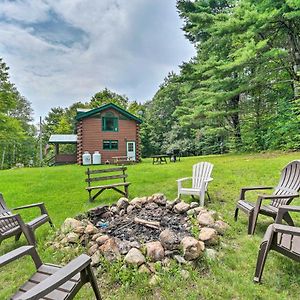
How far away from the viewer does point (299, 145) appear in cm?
1013

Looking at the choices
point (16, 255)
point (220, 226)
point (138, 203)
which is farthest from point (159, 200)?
point (16, 255)

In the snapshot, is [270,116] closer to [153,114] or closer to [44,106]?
[153,114]

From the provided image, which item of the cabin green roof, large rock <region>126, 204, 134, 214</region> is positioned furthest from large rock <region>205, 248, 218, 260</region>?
the cabin green roof

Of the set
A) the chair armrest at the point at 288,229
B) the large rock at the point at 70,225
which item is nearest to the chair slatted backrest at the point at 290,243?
the chair armrest at the point at 288,229

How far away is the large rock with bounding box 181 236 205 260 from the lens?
2.58 meters

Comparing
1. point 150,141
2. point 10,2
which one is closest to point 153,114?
point 150,141

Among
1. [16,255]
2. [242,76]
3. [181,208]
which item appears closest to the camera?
[16,255]

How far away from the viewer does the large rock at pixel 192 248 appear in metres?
2.58

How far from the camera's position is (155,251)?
2631 mm

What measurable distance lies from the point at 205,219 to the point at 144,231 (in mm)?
892

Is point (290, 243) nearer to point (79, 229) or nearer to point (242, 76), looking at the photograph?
point (79, 229)

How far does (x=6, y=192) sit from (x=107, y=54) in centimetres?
832

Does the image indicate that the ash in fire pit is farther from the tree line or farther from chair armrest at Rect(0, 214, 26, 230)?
the tree line

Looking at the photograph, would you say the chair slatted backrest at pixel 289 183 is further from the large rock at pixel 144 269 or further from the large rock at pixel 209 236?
the large rock at pixel 144 269
